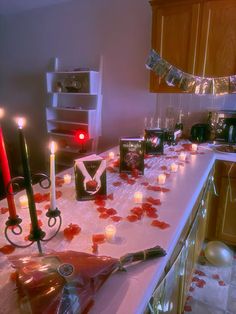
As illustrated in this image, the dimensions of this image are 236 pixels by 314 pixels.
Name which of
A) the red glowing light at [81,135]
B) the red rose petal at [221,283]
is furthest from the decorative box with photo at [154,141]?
the red glowing light at [81,135]

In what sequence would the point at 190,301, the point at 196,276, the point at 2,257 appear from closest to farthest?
the point at 2,257
the point at 190,301
the point at 196,276

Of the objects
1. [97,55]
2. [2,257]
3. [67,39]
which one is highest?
[67,39]

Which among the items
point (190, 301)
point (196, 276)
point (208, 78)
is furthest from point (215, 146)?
point (190, 301)

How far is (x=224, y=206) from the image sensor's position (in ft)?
6.27

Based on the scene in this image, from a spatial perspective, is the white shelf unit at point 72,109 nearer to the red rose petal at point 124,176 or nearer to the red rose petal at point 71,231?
the red rose petal at point 124,176

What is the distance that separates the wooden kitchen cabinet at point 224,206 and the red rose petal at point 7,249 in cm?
164

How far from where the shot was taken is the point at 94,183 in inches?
40.2

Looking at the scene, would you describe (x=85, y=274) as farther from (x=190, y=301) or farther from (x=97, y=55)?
(x=97, y=55)

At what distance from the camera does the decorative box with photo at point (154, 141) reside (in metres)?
1.74

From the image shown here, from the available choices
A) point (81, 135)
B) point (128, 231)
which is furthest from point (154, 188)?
point (81, 135)

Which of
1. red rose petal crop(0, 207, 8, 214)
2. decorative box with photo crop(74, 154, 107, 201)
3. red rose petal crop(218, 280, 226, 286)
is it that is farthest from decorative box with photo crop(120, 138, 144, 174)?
red rose petal crop(218, 280, 226, 286)

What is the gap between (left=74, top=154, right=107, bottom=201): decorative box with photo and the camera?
0.99 m

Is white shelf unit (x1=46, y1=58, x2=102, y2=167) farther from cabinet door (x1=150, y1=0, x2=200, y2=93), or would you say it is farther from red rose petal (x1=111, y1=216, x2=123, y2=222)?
red rose petal (x1=111, y1=216, x2=123, y2=222)

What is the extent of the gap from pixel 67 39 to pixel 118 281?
310 centimetres
